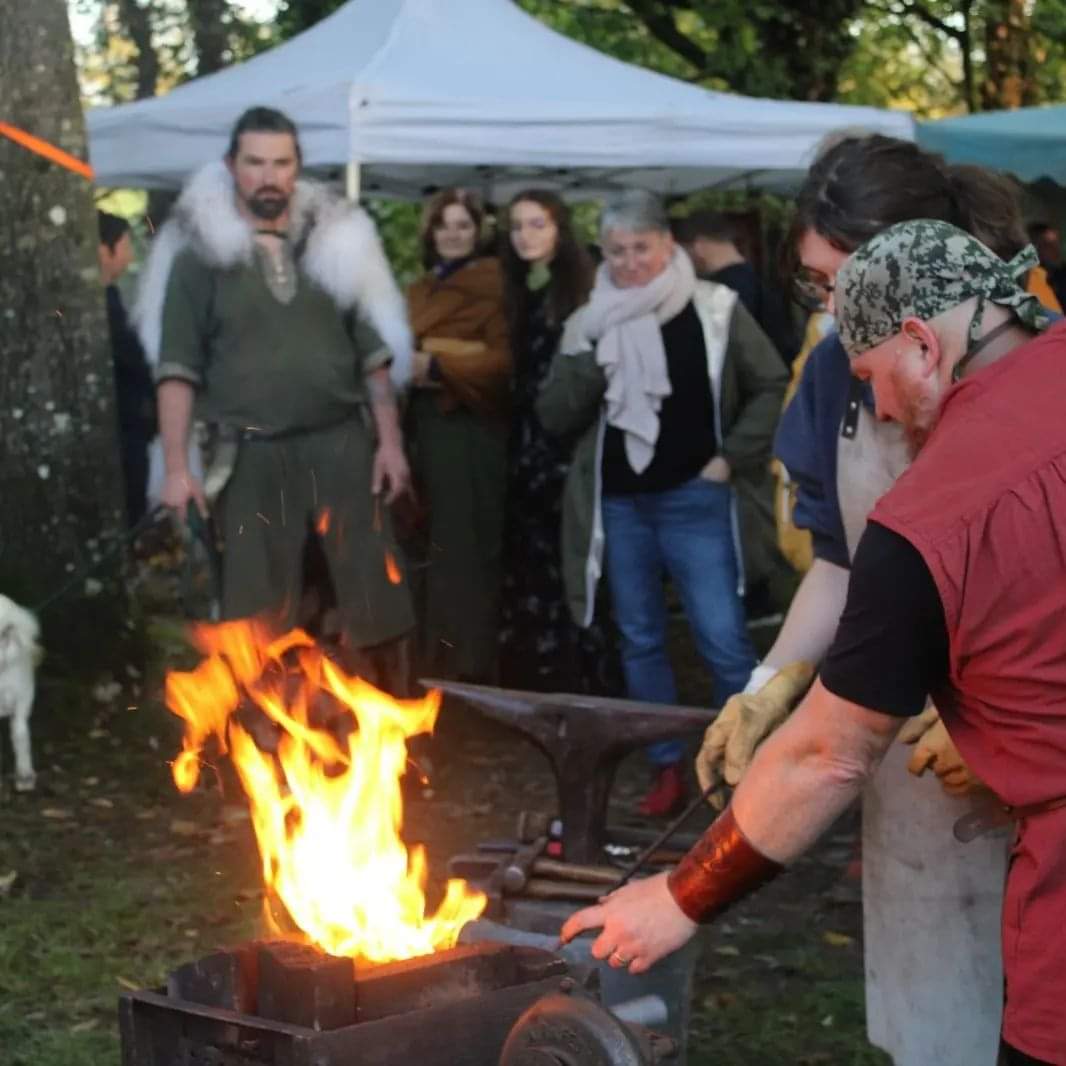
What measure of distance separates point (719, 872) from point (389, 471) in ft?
14.1

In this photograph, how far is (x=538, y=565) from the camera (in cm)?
789

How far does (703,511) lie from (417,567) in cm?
156

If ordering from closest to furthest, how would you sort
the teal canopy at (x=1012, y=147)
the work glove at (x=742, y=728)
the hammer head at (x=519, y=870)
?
the work glove at (x=742, y=728) → the hammer head at (x=519, y=870) → the teal canopy at (x=1012, y=147)

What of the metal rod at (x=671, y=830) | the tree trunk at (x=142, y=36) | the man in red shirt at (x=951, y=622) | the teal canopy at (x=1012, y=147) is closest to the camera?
the man in red shirt at (x=951, y=622)

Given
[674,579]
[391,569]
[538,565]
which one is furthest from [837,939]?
[538,565]

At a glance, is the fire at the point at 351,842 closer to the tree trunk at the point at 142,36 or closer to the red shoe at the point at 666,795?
the red shoe at the point at 666,795

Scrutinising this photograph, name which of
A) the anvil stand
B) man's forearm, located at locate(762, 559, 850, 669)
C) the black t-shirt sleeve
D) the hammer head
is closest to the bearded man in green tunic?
the anvil stand

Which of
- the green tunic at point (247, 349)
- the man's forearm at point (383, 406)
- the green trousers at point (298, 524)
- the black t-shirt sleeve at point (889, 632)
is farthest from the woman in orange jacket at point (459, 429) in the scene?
the black t-shirt sleeve at point (889, 632)

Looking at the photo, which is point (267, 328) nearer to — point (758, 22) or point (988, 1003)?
point (988, 1003)

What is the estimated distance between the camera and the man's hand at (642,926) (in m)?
2.58

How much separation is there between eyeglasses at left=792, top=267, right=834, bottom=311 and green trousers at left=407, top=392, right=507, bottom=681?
13.5 feet

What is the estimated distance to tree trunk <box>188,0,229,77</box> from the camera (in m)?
15.7

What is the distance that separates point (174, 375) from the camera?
640cm

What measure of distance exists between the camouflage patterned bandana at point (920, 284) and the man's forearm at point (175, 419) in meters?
4.20
